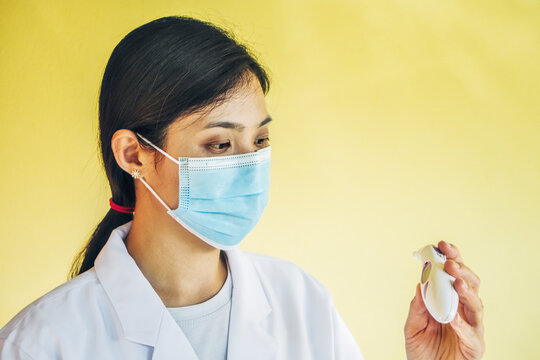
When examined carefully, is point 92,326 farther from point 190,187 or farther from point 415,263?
point 415,263

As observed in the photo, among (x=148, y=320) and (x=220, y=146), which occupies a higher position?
(x=220, y=146)

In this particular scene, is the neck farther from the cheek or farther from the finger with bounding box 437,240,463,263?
the finger with bounding box 437,240,463,263

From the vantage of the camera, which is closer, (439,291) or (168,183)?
(439,291)

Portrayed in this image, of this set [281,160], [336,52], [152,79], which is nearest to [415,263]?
[281,160]

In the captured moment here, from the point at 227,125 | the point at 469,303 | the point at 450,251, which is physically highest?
the point at 227,125

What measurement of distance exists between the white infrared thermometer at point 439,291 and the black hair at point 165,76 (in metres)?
0.57

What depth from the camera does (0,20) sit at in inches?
93.9

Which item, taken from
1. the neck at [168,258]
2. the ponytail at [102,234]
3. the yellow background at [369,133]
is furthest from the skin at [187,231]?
the yellow background at [369,133]

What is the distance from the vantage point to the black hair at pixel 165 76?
1077mm

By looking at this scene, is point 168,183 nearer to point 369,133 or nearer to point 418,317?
point 418,317

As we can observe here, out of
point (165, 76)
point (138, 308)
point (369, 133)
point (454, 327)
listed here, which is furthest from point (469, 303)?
point (369, 133)

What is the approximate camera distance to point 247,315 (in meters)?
1.14

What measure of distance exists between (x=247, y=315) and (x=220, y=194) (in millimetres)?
272

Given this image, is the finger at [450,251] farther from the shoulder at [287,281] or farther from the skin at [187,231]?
the shoulder at [287,281]
